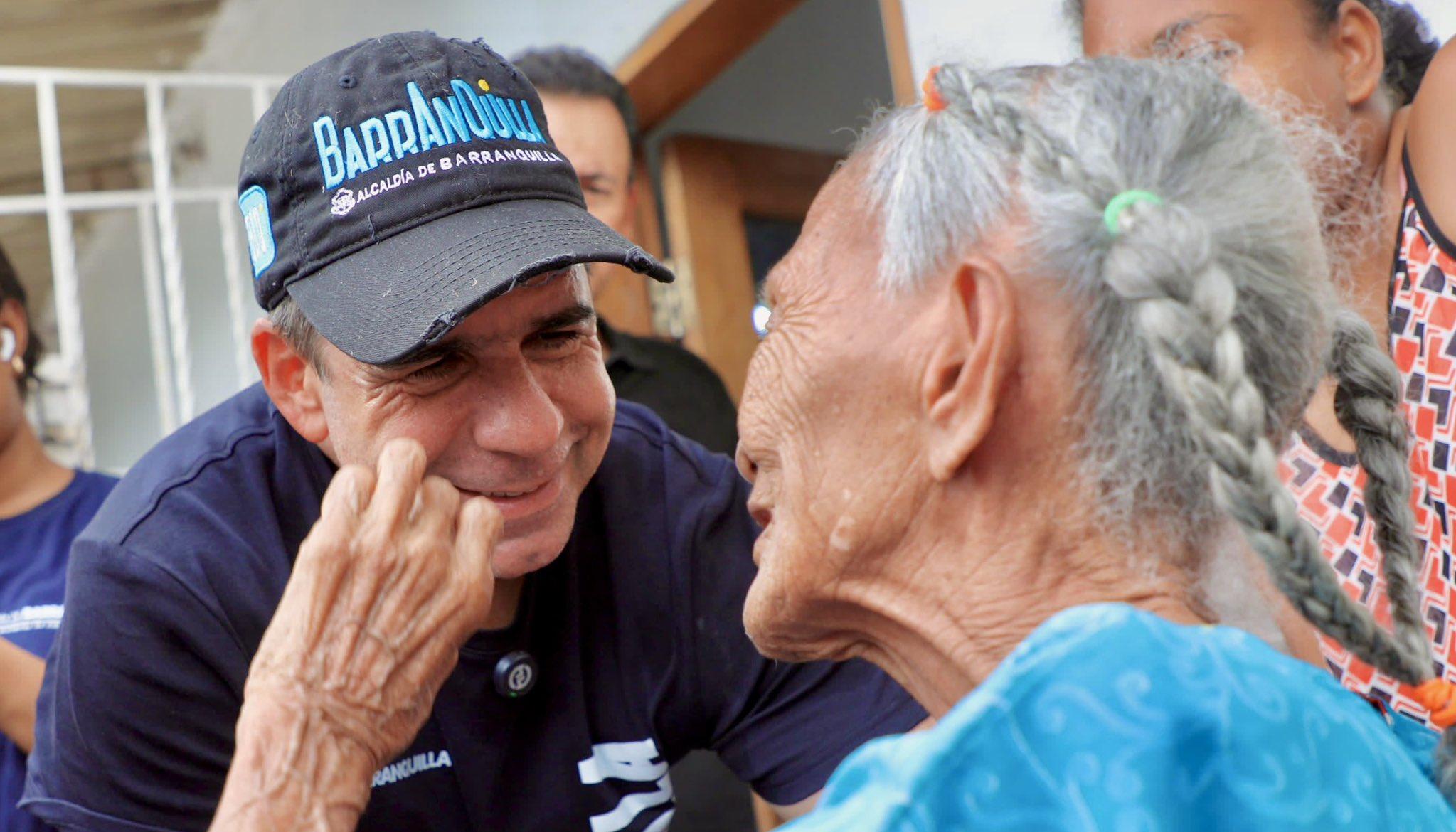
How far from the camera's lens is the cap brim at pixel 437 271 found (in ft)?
5.09

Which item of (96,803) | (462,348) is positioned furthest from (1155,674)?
(96,803)

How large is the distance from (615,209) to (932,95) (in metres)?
→ 1.96

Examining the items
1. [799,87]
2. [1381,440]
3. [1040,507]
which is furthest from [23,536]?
[799,87]

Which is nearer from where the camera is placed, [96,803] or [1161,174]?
[1161,174]

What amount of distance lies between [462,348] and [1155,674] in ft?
3.32

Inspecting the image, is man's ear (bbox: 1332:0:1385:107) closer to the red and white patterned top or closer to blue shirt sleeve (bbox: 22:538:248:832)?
the red and white patterned top

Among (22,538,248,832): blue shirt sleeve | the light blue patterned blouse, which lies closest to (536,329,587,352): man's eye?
(22,538,248,832): blue shirt sleeve

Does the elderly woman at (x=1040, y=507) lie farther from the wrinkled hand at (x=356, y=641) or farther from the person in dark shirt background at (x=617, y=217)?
the person in dark shirt background at (x=617, y=217)

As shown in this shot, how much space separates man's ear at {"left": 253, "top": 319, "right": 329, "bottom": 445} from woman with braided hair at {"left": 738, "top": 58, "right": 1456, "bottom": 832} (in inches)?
26.6

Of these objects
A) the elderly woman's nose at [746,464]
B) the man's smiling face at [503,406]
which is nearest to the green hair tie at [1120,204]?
the elderly woman's nose at [746,464]

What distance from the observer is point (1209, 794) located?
0.93m

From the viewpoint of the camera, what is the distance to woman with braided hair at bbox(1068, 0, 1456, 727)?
5.68 feet

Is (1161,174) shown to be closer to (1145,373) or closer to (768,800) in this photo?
(1145,373)

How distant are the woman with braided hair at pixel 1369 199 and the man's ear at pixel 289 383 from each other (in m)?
1.21
